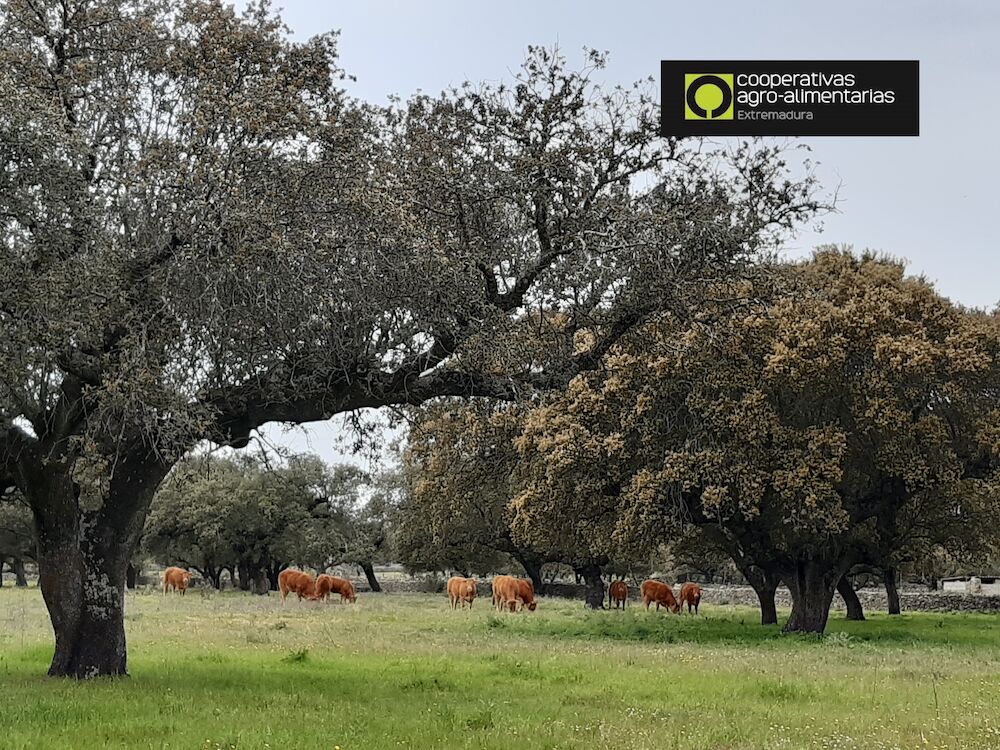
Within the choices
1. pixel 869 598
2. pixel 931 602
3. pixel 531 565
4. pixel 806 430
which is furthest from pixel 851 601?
pixel 531 565

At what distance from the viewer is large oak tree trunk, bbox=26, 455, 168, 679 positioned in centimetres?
1487

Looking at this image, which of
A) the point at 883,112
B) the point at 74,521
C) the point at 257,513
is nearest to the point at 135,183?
the point at 74,521

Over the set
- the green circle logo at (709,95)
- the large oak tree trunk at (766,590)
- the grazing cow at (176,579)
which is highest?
the green circle logo at (709,95)

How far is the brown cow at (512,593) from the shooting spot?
40.3 metres

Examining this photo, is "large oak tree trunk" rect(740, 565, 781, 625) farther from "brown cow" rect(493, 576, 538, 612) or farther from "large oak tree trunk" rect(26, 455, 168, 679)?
"large oak tree trunk" rect(26, 455, 168, 679)

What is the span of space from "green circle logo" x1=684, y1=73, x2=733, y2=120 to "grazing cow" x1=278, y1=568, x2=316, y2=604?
3362cm

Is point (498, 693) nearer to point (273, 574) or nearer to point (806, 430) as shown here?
point (806, 430)

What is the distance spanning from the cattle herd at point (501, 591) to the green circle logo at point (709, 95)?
2750 cm

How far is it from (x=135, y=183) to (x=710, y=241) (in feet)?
23.8

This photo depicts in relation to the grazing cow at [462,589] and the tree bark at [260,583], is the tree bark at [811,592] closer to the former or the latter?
the grazing cow at [462,589]

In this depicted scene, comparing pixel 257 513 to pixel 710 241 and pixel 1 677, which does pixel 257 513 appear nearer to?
pixel 1 677

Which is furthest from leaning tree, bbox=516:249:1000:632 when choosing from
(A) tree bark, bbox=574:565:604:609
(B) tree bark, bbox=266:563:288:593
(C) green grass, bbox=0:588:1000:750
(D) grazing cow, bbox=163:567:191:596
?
(B) tree bark, bbox=266:563:288:593

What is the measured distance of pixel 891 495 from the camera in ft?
91.0

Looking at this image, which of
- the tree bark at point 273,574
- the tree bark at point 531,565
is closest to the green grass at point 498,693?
the tree bark at point 531,565
